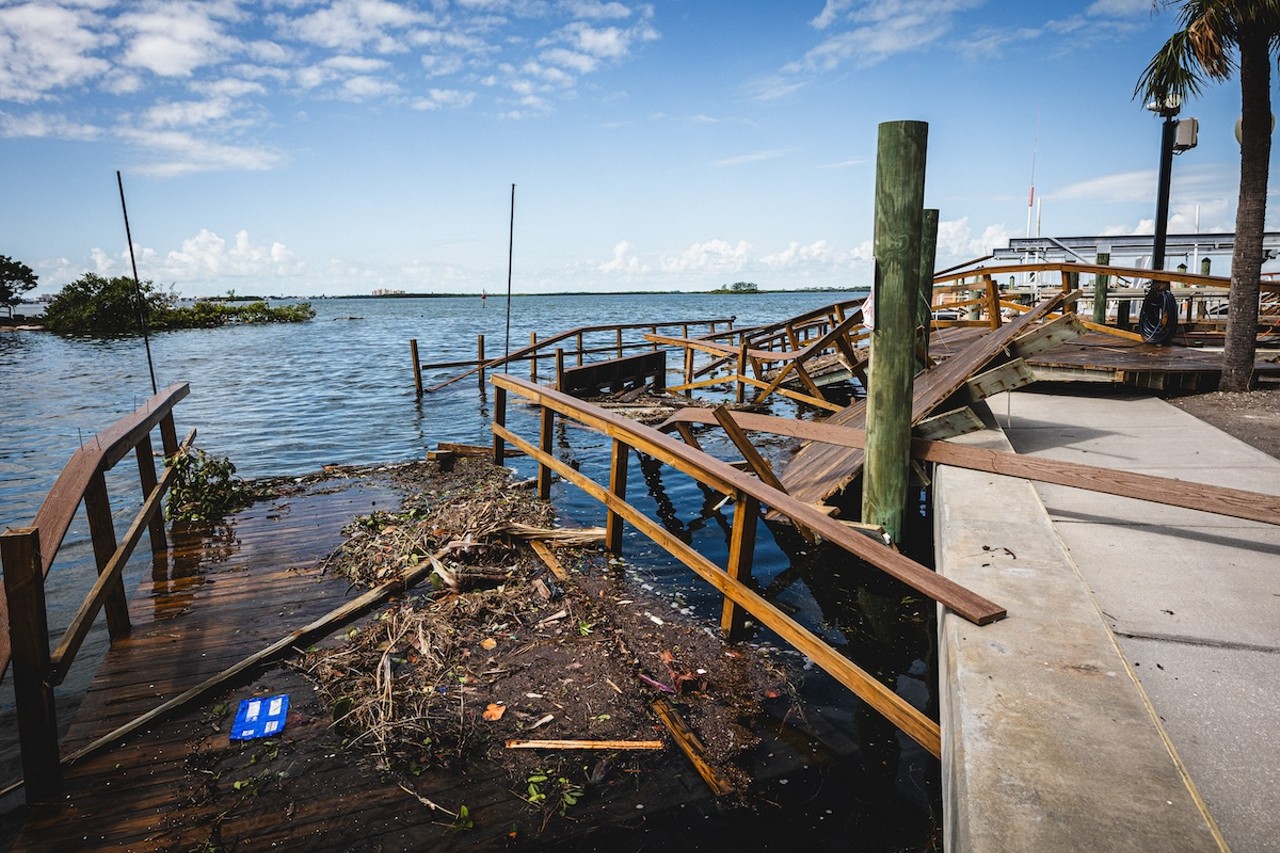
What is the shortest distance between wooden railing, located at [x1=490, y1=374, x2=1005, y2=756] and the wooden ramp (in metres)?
1.45

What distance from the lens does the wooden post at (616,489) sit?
538 cm

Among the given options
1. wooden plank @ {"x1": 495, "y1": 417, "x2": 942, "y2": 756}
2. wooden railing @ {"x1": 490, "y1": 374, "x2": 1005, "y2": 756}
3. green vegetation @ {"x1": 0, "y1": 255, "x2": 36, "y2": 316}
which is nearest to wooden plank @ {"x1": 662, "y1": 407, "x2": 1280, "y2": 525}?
wooden railing @ {"x1": 490, "y1": 374, "x2": 1005, "y2": 756}

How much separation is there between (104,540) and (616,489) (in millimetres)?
3558

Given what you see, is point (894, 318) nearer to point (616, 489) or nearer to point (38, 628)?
point (616, 489)

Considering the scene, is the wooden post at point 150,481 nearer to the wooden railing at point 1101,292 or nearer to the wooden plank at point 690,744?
the wooden plank at point 690,744

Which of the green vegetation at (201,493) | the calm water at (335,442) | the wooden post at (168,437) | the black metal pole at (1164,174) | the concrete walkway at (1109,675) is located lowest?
the calm water at (335,442)

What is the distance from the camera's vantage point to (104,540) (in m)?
4.34

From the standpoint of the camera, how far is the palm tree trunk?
827 centimetres

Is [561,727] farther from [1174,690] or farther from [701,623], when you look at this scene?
[1174,690]

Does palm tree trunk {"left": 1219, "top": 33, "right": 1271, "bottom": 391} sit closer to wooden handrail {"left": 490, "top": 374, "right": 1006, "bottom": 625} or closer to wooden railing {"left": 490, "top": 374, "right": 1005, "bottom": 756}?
wooden railing {"left": 490, "top": 374, "right": 1005, "bottom": 756}

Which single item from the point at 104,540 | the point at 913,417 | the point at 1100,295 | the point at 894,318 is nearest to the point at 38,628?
the point at 104,540

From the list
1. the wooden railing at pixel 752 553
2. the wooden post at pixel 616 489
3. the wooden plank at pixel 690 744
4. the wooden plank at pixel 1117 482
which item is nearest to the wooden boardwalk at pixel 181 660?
the wooden plank at pixel 690 744

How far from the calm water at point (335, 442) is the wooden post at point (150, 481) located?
2.71ft

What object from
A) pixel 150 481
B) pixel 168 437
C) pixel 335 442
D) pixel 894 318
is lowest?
pixel 335 442
